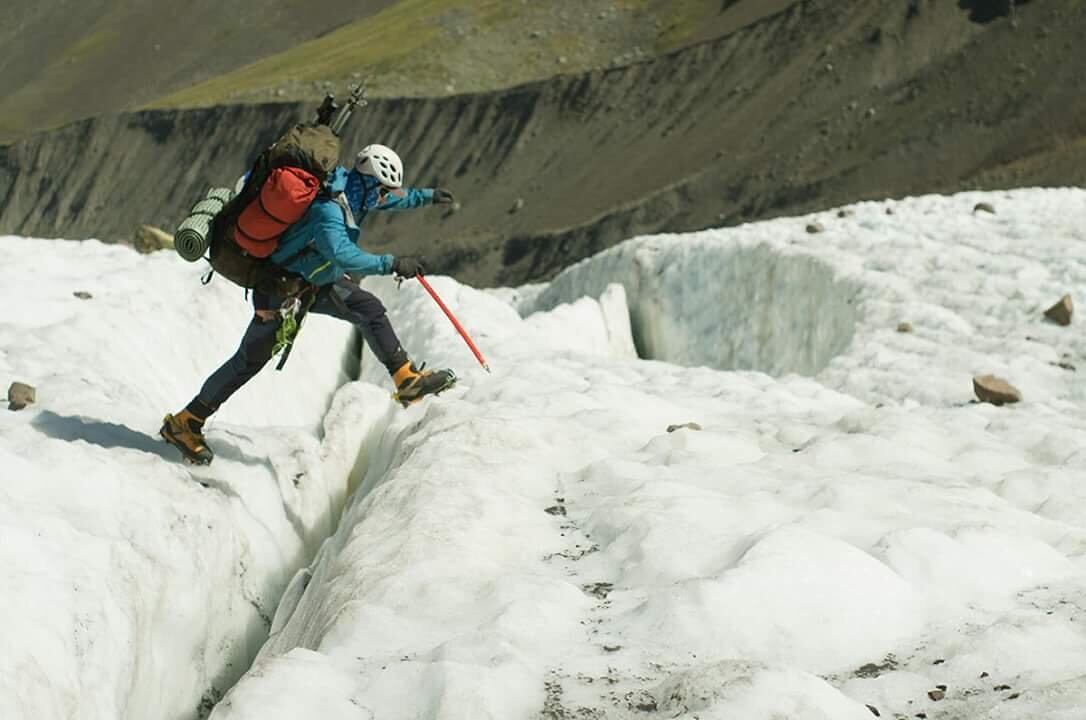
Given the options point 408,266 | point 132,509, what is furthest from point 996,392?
point 132,509

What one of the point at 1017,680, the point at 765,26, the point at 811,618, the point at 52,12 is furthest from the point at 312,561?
the point at 52,12

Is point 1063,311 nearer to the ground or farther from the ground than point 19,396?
nearer to the ground

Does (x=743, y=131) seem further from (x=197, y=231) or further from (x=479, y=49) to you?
(x=197, y=231)

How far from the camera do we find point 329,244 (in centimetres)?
731

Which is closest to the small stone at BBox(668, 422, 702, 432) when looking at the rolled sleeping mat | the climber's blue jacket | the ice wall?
the climber's blue jacket

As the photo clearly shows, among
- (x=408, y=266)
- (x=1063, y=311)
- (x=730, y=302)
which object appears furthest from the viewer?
(x=730, y=302)

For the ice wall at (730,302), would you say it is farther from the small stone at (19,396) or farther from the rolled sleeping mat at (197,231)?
the small stone at (19,396)

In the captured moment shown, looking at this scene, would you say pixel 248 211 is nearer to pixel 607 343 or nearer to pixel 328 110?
pixel 328 110

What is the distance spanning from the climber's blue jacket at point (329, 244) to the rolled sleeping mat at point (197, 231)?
1.51 ft

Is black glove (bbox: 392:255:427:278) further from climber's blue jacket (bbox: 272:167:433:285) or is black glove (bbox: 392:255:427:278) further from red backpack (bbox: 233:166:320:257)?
red backpack (bbox: 233:166:320:257)

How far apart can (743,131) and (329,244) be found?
4755 centimetres

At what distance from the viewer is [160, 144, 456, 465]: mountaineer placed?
740cm

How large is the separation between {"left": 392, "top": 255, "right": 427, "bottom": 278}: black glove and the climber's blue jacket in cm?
6

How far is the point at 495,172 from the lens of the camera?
2591 inches
